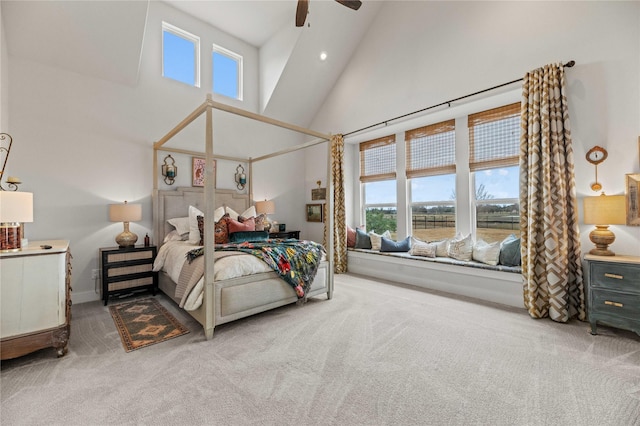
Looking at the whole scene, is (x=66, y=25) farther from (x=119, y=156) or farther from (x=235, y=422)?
(x=235, y=422)

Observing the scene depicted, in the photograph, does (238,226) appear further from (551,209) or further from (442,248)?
(551,209)

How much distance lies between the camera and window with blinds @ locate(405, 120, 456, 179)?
4312 millimetres

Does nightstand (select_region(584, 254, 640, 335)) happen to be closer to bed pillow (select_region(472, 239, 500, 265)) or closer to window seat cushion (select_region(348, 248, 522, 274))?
window seat cushion (select_region(348, 248, 522, 274))

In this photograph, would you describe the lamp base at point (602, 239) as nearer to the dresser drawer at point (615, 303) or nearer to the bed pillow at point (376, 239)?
the dresser drawer at point (615, 303)

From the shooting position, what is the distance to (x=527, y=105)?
Result: 3.08m

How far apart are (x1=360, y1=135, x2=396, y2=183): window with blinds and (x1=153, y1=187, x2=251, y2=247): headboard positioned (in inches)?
105

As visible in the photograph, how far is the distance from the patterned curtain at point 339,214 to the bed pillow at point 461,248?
6.00 ft

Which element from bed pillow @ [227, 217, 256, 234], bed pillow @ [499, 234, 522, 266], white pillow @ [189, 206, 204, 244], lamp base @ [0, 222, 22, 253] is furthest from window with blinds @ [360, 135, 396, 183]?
lamp base @ [0, 222, 22, 253]

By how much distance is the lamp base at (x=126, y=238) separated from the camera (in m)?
3.60

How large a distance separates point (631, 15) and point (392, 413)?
4107mm

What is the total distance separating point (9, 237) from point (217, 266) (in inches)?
58.3

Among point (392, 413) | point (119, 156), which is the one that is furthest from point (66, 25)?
point (392, 413)

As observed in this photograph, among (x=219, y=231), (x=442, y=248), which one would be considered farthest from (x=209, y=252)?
(x=442, y=248)

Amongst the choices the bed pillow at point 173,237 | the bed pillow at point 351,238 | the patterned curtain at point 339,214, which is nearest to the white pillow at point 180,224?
the bed pillow at point 173,237
